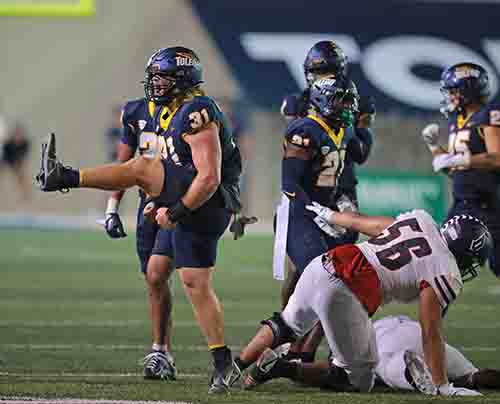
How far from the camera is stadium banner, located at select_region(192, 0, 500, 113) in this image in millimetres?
18281

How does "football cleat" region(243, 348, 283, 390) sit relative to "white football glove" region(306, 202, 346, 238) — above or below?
below

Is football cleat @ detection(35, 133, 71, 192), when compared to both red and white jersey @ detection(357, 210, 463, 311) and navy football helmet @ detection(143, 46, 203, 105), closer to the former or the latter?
navy football helmet @ detection(143, 46, 203, 105)

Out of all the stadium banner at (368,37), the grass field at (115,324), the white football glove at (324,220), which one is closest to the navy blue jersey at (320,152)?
the white football glove at (324,220)

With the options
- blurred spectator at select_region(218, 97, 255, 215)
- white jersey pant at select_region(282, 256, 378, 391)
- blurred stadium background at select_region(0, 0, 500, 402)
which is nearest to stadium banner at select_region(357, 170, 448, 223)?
blurred stadium background at select_region(0, 0, 500, 402)

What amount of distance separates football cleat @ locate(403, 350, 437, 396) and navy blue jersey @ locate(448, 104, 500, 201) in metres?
2.63

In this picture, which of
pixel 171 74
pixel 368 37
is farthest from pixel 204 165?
pixel 368 37

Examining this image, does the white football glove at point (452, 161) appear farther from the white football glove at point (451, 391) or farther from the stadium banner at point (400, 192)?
the stadium banner at point (400, 192)

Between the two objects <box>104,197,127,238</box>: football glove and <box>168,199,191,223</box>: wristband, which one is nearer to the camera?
<box>168,199,191,223</box>: wristband

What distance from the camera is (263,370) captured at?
19.5 feet

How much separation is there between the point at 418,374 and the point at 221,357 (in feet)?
2.87

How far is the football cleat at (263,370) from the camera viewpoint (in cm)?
594

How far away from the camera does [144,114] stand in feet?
22.4

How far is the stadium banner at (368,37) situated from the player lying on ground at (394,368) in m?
12.1

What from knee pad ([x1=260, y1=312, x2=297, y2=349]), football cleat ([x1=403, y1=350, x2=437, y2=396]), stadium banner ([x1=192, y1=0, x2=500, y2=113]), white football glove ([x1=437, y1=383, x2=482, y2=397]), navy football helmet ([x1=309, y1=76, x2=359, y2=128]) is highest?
stadium banner ([x1=192, y1=0, x2=500, y2=113])
